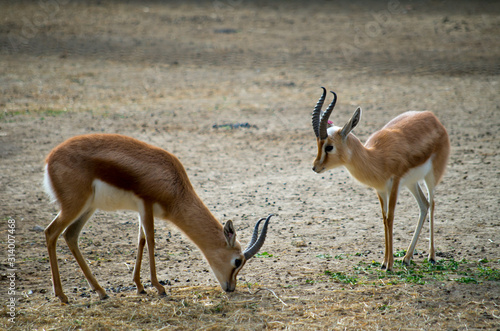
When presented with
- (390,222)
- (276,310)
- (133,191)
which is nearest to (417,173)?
(390,222)

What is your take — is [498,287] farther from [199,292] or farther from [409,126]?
[199,292]

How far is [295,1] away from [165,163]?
71.7ft

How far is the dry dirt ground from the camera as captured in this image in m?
5.05

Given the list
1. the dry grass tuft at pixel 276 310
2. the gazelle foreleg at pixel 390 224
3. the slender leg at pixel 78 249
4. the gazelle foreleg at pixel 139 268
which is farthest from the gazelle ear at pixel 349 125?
the slender leg at pixel 78 249

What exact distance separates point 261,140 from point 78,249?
6.05 metres

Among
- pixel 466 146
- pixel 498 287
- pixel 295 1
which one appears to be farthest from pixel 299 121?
pixel 295 1

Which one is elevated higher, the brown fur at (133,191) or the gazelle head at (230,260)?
the brown fur at (133,191)

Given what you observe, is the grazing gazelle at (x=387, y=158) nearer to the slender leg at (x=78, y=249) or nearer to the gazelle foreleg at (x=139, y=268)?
the gazelle foreleg at (x=139, y=268)

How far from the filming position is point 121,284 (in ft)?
18.3

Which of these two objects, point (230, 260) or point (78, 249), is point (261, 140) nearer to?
point (230, 260)

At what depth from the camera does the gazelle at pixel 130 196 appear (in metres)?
4.91

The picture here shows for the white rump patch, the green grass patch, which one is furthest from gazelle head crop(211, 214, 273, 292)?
the white rump patch

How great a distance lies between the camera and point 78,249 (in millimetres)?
5258

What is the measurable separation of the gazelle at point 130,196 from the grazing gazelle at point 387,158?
4.43ft
